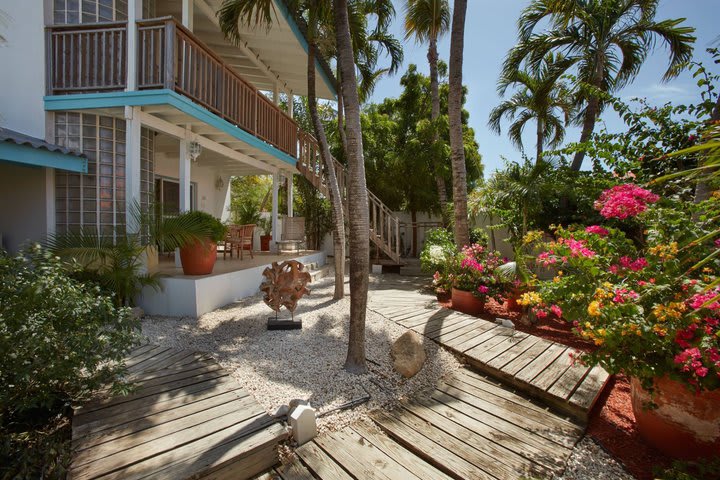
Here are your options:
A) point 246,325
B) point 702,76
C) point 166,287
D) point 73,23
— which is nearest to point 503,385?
point 246,325

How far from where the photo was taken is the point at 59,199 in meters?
5.74

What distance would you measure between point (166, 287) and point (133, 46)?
12.2 feet

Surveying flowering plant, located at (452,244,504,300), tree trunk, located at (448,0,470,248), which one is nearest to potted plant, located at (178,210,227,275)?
flowering plant, located at (452,244,504,300)

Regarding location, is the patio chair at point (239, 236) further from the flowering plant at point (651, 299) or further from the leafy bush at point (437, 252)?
the flowering plant at point (651, 299)

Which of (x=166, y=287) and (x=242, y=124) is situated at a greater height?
(x=242, y=124)

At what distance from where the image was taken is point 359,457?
8.52ft

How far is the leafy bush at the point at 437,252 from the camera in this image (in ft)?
24.5

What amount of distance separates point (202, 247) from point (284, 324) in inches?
78.9

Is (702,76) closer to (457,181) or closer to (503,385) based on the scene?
(457,181)

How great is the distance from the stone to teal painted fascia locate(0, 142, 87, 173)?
4850 mm

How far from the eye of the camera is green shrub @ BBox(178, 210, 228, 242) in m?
5.66

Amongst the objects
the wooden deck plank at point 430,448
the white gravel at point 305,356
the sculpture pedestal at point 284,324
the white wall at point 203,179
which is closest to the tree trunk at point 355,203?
the white gravel at point 305,356

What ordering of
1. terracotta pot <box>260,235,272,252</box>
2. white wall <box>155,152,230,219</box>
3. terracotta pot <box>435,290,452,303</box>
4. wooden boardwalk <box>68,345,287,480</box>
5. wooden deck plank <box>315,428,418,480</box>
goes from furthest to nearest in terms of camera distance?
1. terracotta pot <box>260,235,272,252</box>
2. white wall <box>155,152,230,219</box>
3. terracotta pot <box>435,290,452,303</box>
4. wooden deck plank <box>315,428,418,480</box>
5. wooden boardwalk <box>68,345,287,480</box>

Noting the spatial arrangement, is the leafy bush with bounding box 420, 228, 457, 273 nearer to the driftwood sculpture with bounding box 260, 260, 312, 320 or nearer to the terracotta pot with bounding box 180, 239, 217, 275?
the driftwood sculpture with bounding box 260, 260, 312, 320
